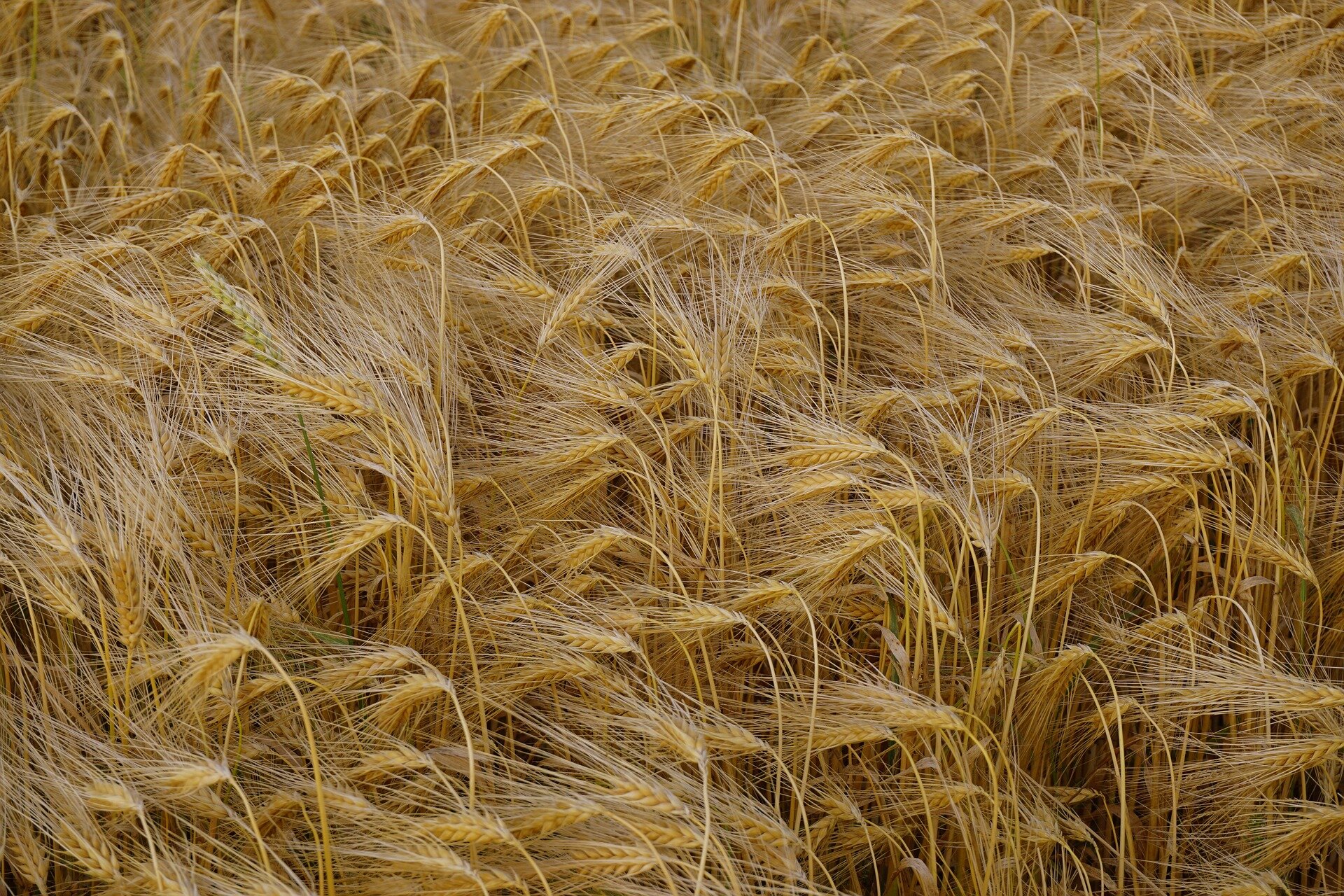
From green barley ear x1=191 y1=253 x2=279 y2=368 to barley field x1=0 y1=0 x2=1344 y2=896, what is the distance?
0.09 feet

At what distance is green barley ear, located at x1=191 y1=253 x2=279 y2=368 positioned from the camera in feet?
5.83

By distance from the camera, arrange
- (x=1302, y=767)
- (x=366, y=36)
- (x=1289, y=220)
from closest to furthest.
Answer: (x=1302, y=767)
(x=1289, y=220)
(x=366, y=36)

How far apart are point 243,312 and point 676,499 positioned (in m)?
0.82

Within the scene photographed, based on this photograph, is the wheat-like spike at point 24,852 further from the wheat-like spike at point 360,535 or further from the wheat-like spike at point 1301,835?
the wheat-like spike at point 1301,835

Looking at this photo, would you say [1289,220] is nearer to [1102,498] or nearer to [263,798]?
[1102,498]

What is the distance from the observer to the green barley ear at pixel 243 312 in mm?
1778

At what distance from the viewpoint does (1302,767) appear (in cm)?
169

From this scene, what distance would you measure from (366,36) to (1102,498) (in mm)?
2749

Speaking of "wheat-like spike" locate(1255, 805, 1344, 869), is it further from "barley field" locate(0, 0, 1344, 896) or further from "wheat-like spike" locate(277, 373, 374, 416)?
"wheat-like spike" locate(277, 373, 374, 416)

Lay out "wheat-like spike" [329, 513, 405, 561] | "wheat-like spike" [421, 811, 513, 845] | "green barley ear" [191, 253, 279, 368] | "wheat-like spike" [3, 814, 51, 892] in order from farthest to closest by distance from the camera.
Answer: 1. "green barley ear" [191, 253, 279, 368]
2. "wheat-like spike" [329, 513, 405, 561]
3. "wheat-like spike" [3, 814, 51, 892]
4. "wheat-like spike" [421, 811, 513, 845]

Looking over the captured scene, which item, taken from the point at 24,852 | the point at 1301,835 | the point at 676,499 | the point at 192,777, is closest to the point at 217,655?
the point at 192,777

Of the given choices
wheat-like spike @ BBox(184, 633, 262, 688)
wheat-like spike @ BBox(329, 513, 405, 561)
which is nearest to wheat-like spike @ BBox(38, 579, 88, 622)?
wheat-like spike @ BBox(184, 633, 262, 688)

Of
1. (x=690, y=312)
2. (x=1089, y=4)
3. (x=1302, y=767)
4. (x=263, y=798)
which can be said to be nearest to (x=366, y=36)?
(x=690, y=312)

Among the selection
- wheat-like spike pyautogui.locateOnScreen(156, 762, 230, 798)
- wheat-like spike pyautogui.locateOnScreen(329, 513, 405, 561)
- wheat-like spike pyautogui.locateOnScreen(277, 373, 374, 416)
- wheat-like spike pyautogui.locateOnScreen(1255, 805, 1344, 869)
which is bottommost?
wheat-like spike pyautogui.locateOnScreen(1255, 805, 1344, 869)
